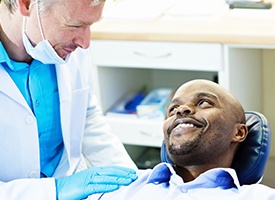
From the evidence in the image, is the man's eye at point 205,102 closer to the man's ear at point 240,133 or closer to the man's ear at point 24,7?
the man's ear at point 240,133

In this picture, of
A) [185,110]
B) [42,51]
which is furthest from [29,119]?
[185,110]

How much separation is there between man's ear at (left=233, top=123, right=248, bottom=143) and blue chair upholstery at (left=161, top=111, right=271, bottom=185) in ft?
0.06

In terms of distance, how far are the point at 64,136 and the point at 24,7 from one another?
0.47 m

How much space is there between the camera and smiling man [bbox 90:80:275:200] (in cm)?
188

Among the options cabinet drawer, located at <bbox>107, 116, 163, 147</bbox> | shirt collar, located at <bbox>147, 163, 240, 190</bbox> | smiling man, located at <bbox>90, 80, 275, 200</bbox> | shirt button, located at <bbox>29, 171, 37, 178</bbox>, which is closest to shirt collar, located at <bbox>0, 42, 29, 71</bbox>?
shirt button, located at <bbox>29, 171, 37, 178</bbox>

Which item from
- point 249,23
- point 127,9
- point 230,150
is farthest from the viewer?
point 127,9

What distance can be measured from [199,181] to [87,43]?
0.51 m

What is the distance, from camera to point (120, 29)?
2.66 m

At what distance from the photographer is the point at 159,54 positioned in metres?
2.65

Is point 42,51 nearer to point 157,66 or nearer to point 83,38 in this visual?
point 83,38

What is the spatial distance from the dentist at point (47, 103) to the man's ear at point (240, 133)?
12.9 inches

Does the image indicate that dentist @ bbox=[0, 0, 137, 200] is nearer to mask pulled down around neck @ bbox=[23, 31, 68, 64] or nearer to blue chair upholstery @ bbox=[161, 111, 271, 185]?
mask pulled down around neck @ bbox=[23, 31, 68, 64]

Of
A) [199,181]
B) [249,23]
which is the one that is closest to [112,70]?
[249,23]

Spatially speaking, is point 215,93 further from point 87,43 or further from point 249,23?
point 249,23
